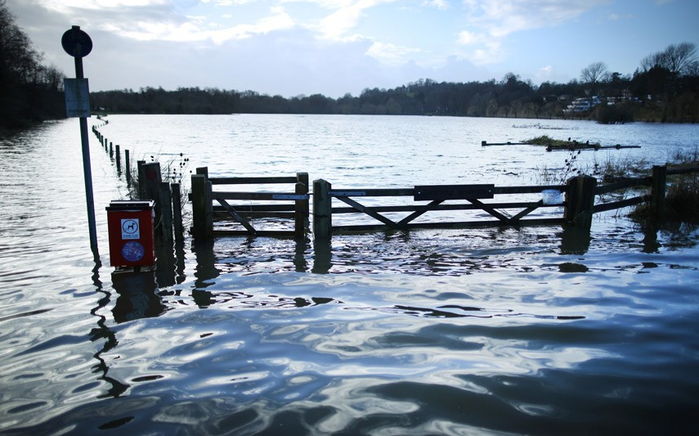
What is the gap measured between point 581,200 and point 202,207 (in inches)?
322

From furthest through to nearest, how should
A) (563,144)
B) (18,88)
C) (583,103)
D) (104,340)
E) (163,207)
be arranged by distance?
(583,103) → (18,88) → (563,144) → (163,207) → (104,340)

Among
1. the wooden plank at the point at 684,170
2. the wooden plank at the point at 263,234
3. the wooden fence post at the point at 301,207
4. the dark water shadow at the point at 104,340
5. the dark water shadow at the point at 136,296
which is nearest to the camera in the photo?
the dark water shadow at the point at 104,340

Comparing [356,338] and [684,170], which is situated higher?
[684,170]

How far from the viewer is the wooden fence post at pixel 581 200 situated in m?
11.1

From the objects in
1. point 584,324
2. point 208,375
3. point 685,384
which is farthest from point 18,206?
point 685,384

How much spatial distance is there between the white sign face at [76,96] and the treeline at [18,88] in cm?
6224

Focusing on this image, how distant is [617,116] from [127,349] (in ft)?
353

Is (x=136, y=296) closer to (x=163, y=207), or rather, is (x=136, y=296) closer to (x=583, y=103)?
(x=163, y=207)

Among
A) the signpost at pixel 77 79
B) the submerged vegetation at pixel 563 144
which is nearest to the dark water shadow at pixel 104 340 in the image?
the signpost at pixel 77 79

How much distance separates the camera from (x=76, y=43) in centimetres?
824

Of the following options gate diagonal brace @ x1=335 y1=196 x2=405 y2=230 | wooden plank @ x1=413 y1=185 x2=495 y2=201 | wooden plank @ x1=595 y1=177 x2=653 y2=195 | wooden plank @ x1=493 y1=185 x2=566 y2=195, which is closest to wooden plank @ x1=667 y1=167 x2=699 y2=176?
wooden plank @ x1=595 y1=177 x2=653 y2=195

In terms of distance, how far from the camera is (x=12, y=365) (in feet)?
16.0

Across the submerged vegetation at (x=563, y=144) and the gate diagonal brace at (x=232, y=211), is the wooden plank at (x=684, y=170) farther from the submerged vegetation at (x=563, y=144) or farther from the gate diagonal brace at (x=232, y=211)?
the submerged vegetation at (x=563, y=144)

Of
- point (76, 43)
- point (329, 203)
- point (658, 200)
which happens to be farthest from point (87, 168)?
point (658, 200)
